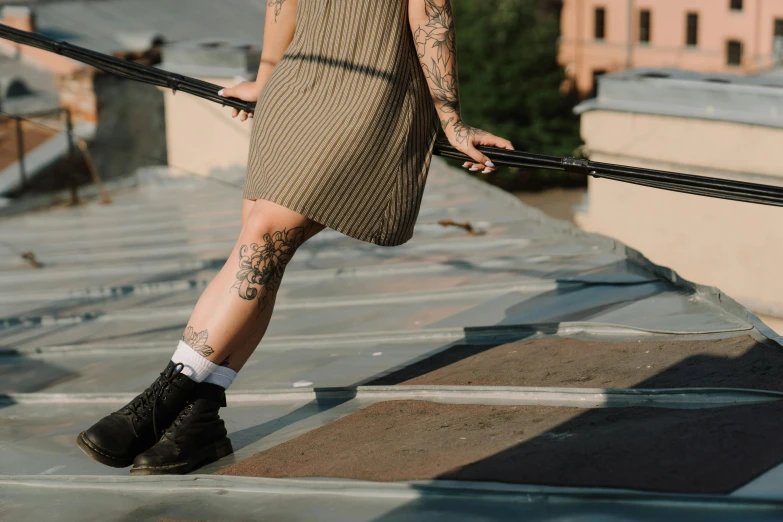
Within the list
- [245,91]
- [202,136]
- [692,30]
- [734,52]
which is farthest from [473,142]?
[692,30]

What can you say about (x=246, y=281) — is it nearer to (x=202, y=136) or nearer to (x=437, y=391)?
(x=437, y=391)

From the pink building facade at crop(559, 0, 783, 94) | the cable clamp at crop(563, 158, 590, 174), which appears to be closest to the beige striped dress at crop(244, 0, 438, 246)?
the cable clamp at crop(563, 158, 590, 174)

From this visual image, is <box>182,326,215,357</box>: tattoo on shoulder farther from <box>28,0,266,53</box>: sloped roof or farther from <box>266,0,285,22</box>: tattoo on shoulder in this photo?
<box>28,0,266,53</box>: sloped roof

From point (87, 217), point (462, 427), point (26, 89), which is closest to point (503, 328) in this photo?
point (462, 427)

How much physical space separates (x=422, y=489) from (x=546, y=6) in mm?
44694

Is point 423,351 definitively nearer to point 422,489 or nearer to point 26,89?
point 422,489

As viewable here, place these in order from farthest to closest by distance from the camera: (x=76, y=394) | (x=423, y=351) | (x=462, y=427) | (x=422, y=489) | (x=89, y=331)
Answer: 1. (x=89, y=331)
2. (x=423, y=351)
3. (x=76, y=394)
4. (x=462, y=427)
5. (x=422, y=489)

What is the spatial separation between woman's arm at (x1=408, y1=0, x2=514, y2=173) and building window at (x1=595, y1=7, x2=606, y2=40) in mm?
42081

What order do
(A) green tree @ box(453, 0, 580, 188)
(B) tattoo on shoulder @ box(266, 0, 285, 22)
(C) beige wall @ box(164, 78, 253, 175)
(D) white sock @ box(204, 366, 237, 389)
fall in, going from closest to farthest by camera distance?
(D) white sock @ box(204, 366, 237, 389) → (B) tattoo on shoulder @ box(266, 0, 285, 22) → (C) beige wall @ box(164, 78, 253, 175) → (A) green tree @ box(453, 0, 580, 188)

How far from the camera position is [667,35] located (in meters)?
40.6

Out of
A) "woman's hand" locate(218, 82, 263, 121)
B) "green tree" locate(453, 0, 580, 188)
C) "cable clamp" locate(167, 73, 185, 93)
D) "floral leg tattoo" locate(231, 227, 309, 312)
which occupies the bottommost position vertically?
"green tree" locate(453, 0, 580, 188)

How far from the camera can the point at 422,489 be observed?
7.80 feet

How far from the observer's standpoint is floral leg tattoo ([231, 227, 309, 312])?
9.20ft

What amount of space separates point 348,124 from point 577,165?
22.5 inches
